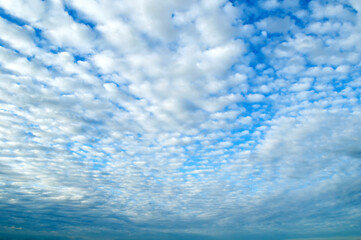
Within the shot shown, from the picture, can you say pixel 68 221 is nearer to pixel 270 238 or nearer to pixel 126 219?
pixel 126 219

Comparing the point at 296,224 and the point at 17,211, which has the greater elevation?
the point at 296,224

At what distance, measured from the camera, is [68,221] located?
50.6 meters

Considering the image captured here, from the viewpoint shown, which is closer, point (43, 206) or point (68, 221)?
point (43, 206)

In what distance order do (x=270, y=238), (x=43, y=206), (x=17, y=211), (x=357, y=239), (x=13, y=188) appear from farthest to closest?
1. (x=270, y=238)
2. (x=357, y=239)
3. (x=17, y=211)
4. (x=43, y=206)
5. (x=13, y=188)

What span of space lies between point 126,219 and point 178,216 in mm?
12604

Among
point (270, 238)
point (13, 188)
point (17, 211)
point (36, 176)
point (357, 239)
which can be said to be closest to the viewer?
point (36, 176)

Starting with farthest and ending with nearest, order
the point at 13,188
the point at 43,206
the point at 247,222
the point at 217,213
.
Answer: the point at 247,222 → the point at 217,213 → the point at 43,206 → the point at 13,188

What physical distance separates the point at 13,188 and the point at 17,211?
14062mm

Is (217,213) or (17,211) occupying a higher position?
(217,213)

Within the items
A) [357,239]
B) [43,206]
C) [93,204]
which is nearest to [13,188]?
[43,206]

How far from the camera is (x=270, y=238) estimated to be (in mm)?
93812

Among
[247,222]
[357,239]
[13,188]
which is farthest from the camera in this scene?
[357,239]

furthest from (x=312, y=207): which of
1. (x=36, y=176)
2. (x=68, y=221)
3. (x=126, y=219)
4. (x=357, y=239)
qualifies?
(x=357, y=239)

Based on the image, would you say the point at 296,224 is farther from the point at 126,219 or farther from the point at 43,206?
the point at 43,206
